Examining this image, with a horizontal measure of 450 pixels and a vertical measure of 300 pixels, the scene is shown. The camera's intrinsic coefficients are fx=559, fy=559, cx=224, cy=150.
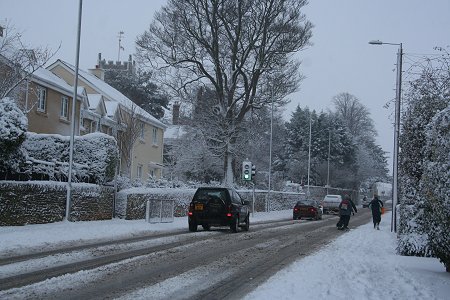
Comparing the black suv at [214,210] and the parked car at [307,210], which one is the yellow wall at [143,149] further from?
the black suv at [214,210]

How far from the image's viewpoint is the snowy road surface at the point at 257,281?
8.62m

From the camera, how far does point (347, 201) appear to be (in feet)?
84.6

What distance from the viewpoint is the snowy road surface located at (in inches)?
339

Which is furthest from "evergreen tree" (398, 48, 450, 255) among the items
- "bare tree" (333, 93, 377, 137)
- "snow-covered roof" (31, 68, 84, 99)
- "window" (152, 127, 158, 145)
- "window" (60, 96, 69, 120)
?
"bare tree" (333, 93, 377, 137)

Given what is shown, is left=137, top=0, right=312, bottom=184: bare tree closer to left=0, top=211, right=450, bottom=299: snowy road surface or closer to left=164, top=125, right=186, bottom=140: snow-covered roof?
left=164, top=125, right=186, bottom=140: snow-covered roof

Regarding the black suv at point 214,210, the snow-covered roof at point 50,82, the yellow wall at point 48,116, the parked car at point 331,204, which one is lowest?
the parked car at point 331,204

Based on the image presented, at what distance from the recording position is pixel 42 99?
31641 mm

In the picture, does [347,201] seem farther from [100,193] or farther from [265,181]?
[265,181]

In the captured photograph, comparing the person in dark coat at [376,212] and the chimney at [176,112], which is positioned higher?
the chimney at [176,112]

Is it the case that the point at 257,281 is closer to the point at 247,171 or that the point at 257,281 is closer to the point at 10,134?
the point at 10,134

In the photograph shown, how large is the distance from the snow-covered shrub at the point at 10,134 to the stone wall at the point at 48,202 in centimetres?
76

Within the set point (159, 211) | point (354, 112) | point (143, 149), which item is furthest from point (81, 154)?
point (354, 112)

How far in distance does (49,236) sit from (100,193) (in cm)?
682

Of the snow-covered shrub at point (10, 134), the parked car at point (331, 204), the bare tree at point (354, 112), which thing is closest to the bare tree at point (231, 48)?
the parked car at point (331, 204)
